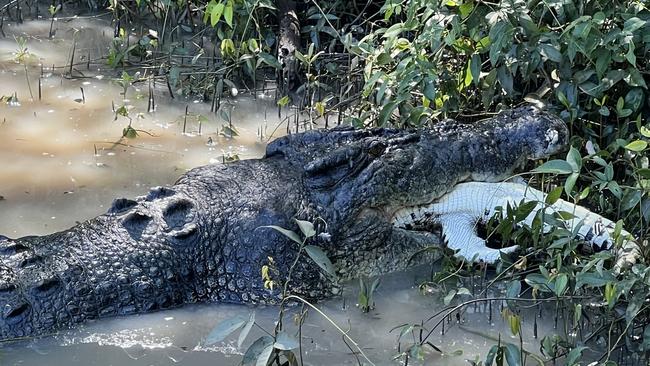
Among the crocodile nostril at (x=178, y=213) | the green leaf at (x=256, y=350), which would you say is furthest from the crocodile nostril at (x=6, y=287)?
the green leaf at (x=256, y=350)

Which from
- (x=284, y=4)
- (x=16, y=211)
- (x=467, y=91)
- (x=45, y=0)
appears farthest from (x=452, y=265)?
(x=45, y=0)

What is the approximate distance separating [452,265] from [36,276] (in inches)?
71.8

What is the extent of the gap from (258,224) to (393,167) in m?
0.71

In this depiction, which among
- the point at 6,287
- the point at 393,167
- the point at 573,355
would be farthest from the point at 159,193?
the point at 573,355

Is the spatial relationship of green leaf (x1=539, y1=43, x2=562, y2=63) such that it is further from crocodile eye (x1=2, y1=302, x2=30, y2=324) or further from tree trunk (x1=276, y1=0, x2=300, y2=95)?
crocodile eye (x1=2, y1=302, x2=30, y2=324)

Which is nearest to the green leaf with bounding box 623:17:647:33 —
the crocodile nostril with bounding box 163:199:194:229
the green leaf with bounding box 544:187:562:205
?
the green leaf with bounding box 544:187:562:205

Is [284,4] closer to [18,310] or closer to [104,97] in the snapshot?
[104,97]

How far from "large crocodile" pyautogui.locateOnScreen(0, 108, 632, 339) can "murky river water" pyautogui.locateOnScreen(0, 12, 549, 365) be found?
0.12 meters

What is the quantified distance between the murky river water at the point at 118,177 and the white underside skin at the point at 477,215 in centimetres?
26

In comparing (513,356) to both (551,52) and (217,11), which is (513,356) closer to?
(551,52)

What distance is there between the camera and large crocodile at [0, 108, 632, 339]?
4.32m

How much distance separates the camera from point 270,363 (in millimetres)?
3426

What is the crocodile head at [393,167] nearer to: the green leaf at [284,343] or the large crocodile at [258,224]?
the large crocodile at [258,224]

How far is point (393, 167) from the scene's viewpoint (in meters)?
4.84
